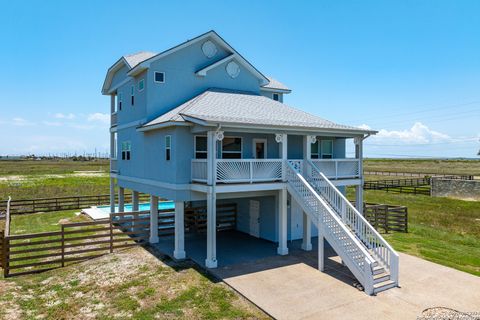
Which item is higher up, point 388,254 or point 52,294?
point 388,254

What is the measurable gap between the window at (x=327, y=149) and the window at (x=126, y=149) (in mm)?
10939

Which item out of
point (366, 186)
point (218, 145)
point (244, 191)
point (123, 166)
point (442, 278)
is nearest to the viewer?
point (442, 278)

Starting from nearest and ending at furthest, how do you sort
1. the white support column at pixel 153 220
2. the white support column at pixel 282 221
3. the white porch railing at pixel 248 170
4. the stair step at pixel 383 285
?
the stair step at pixel 383 285, the white porch railing at pixel 248 170, the white support column at pixel 282 221, the white support column at pixel 153 220

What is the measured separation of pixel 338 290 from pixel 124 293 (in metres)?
6.70

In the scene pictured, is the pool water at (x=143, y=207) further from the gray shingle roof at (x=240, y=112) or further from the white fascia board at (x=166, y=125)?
the gray shingle roof at (x=240, y=112)

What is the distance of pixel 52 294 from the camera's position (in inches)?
408

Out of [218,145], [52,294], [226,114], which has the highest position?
[226,114]

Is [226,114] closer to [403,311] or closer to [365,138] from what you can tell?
[365,138]

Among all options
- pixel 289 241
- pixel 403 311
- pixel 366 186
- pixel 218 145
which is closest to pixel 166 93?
pixel 218 145

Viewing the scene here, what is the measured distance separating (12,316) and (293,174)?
10.4 meters

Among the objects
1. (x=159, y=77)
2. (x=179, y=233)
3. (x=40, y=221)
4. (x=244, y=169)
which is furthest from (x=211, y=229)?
(x=40, y=221)

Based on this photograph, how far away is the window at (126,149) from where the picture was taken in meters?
18.9

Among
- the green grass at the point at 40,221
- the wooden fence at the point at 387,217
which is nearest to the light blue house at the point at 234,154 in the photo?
the wooden fence at the point at 387,217

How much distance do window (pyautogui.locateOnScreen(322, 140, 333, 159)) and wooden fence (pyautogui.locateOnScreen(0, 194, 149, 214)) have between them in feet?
63.2
